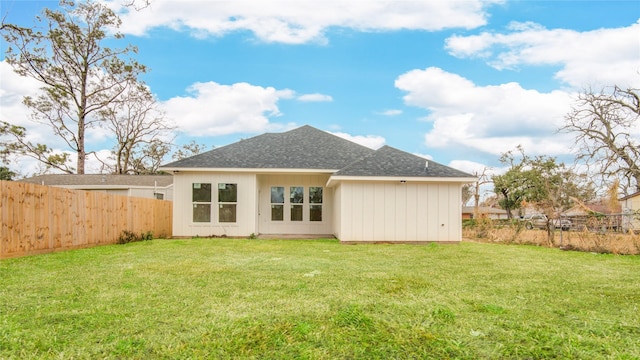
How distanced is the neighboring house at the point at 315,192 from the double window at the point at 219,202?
0.11 feet

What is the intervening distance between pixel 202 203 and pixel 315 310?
36.0ft

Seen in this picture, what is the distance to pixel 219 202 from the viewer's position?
1444 cm

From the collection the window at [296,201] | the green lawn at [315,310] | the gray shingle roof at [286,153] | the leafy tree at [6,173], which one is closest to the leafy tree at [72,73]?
the leafy tree at [6,173]

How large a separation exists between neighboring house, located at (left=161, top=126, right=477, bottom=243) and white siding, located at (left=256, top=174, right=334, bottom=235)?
40mm

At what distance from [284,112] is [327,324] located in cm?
2012

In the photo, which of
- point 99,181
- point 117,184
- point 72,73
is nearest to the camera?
point 117,184

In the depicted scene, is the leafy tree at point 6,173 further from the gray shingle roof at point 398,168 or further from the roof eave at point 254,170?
the gray shingle roof at point 398,168

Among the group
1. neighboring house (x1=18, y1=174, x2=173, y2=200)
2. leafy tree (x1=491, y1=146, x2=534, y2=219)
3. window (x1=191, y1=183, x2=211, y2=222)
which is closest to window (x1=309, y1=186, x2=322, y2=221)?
window (x1=191, y1=183, x2=211, y2=222)

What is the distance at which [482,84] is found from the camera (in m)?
17.1

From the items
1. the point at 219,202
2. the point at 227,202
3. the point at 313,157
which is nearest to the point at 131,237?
the point at 219,202

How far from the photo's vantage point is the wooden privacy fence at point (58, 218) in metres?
8.18

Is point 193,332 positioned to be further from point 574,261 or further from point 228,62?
point 228,62

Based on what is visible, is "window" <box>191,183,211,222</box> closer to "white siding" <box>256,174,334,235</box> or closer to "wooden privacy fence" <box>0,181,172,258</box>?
"wooden privacy fence" <box>0,181,172,258</box>

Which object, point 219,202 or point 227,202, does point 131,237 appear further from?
point 227,202
